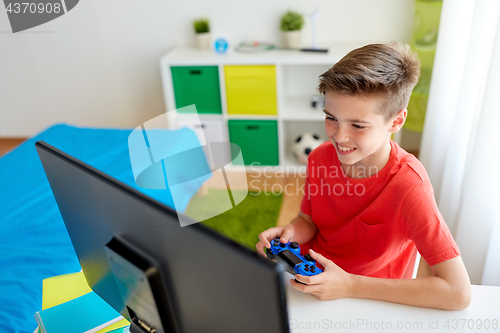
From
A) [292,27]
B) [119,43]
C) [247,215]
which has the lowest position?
[247,215]

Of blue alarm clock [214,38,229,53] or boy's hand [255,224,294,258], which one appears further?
blue alarm clock [214,38,229,53]

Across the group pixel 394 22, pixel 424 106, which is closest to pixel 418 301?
pixel 424 106

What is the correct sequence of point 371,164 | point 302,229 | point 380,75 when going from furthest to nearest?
point 302,229 → point 371,164 → point 380,75

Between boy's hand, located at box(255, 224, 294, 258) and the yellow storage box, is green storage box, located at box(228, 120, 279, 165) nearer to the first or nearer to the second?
the yellow storage box

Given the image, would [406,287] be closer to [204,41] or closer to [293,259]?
[293,259]

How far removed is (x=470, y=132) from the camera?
172cm

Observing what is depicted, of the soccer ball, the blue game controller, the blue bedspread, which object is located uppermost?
the blue game controller

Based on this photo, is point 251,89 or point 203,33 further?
point 203,33

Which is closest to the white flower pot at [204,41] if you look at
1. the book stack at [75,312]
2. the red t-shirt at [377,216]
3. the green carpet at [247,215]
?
the green carpet at [247,215]

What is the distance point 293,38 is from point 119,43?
1338mm

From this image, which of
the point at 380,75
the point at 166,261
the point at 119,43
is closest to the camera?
the point at 166,261

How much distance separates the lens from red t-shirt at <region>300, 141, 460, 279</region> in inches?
36.1

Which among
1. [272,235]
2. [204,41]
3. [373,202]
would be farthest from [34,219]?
[204,41]

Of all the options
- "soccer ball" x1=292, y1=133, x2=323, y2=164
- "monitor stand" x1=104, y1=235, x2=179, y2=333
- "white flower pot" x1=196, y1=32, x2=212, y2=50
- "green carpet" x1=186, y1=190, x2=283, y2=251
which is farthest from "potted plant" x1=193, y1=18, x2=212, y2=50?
"monitor stand" x1=104, y1=235, x2=179, y2=333
